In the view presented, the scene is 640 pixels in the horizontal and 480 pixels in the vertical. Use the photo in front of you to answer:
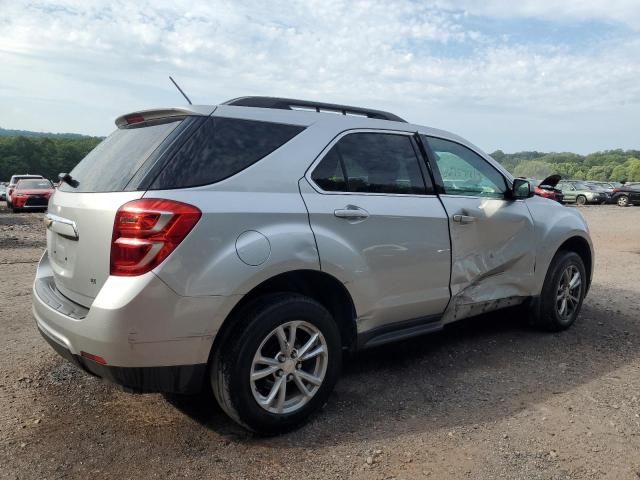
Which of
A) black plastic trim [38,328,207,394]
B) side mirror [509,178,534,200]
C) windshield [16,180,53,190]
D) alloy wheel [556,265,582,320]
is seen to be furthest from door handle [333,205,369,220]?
windshield [16,180,53,190]

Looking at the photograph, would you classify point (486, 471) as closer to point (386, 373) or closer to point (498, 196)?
point (386, 373)

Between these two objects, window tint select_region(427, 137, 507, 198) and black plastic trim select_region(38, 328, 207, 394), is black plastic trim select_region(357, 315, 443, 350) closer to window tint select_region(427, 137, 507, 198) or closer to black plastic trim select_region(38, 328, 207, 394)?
window tint select_region(427, 137, 507, 198)

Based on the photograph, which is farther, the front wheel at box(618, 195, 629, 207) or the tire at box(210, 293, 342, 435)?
the front wheel at box(618, 195, 629, 207)

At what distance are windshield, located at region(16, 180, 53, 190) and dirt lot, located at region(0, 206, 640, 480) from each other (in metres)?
20.0

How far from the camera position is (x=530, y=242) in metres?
4.71

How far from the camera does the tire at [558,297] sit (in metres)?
4.95

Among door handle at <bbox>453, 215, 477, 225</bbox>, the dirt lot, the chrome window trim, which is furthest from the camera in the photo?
door handle at <bbox>453, 215, 477, 225</bbox>

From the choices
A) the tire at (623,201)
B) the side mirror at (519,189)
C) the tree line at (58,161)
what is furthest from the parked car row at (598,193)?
the tree line at (58,161)

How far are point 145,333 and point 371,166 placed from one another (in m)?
1.79

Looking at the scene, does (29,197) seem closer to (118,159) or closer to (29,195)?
(29,195)

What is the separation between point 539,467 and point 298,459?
48.6 inches

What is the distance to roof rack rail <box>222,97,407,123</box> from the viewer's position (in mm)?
3518

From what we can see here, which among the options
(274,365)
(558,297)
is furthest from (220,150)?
(558,297)

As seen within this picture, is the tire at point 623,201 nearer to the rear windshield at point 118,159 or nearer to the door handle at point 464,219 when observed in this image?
the door handle at point 464,219
